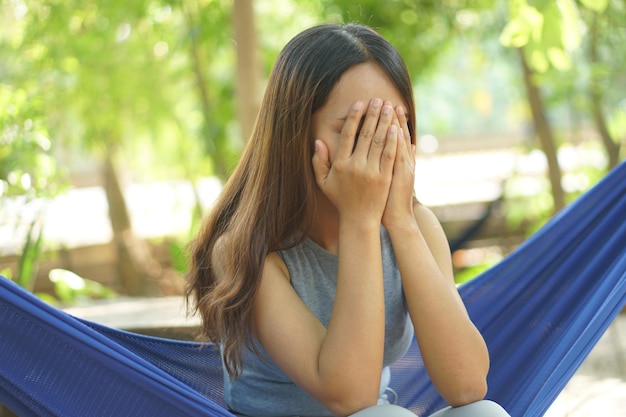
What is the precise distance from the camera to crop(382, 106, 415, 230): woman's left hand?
1.56m

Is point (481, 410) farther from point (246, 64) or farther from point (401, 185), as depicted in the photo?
point (246, 64)

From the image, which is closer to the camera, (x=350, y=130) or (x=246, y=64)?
(x=350, y=130)

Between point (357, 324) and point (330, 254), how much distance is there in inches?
10.4

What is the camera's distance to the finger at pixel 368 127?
151 cm

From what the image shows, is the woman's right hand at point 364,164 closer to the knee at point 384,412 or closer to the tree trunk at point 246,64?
the knee at point 384,412

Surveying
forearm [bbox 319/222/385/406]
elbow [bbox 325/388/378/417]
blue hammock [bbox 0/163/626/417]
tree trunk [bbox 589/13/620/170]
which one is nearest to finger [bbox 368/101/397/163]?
forearm [bbox 319/222/385/406]

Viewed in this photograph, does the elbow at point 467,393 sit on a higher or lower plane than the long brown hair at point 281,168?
lower

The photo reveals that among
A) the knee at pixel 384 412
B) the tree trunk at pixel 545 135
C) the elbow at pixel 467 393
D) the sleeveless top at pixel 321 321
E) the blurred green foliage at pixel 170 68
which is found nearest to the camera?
the knee at pixel 384 412

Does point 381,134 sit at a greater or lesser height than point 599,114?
greater

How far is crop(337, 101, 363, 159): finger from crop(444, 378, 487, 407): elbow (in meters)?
0.45

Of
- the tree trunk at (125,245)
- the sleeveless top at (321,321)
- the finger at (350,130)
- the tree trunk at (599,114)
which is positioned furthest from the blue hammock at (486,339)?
the tree trunk at (125,245)

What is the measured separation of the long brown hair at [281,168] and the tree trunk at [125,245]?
206 inches

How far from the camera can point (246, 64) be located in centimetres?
410

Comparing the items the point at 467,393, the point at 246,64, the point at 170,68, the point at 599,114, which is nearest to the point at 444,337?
the point at 467,393
